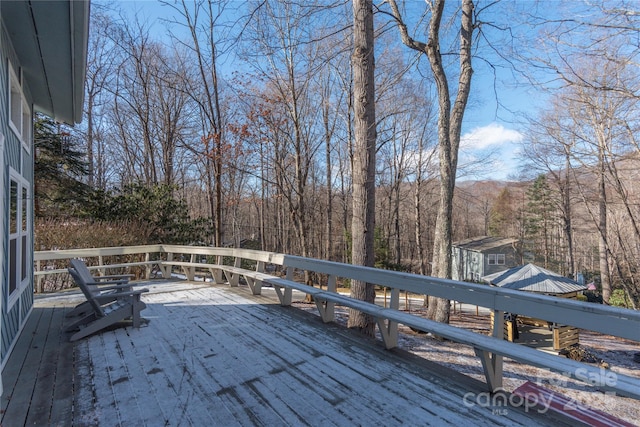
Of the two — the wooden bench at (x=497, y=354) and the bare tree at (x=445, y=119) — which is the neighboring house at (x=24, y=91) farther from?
the bare tree at (x=445, y=119)

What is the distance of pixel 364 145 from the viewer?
5520mm

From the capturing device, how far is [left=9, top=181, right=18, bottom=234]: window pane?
12.9 feet

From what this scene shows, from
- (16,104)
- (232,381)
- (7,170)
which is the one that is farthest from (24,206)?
(232,381)

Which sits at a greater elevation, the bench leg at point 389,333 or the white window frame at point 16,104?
the white window frame at point 16,104

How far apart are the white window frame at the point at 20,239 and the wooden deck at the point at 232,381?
2.18 feet

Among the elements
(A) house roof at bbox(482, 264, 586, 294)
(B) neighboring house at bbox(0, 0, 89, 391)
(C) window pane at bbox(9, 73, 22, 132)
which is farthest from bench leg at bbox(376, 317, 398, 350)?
(A) house roof at bbox(482, 264, 586, 294)

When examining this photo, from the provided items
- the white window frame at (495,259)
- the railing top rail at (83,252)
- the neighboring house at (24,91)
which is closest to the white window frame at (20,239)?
the neighboring house at (24,91)

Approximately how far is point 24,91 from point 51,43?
1.68 metres

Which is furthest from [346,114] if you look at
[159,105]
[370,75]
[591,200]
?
[591,200]

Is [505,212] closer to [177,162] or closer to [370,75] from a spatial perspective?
[177,162]

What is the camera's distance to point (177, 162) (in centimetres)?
2453

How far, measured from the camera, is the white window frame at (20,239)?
3844 millimetres

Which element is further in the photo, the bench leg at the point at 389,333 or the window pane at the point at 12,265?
the window pane at the point at 12,265

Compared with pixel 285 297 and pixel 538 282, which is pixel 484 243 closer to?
pixel 538 282
